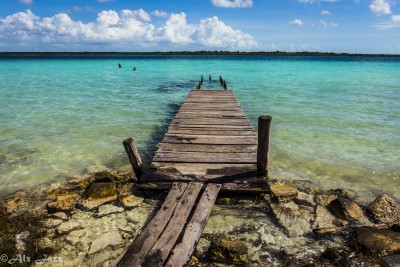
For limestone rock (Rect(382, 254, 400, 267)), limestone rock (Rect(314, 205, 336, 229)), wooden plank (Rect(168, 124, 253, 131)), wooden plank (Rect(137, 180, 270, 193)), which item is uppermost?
wooden plank (Rect(168, 124, 253, 131))

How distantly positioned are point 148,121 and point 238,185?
7.38m

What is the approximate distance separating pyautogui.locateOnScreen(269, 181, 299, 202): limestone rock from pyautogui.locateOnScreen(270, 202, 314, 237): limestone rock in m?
0.17

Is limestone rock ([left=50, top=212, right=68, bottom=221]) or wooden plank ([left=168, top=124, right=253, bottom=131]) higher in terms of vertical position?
wooden plank ([left=168, top=124, right=253, bottom=131])

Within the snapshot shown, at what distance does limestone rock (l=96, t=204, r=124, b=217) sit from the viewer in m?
4.95

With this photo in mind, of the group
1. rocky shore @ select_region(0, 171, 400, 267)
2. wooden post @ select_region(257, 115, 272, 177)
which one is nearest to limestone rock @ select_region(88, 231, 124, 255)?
rocky shore @ select_region(0, 171, 400, 267)

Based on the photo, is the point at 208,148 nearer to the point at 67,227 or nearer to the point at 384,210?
the point at 67,227

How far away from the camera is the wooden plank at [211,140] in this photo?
7.04 metres

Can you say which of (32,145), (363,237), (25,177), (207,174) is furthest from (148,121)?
(363,237)

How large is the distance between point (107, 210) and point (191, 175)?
1.70 m

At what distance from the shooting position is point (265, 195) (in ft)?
17.9

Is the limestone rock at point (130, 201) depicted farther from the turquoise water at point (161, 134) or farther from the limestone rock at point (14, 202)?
the turquoise water at point (161, 134)

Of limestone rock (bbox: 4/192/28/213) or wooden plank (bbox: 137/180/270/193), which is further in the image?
wooden plank (bbox: 137/180/270/193)

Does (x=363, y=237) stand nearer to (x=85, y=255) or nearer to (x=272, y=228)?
(x=272, y=228)

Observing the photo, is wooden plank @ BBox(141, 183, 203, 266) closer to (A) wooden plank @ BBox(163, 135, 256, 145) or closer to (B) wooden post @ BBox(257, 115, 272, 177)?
(B) wooden post @ BBox(257, 115, 272, 177)
